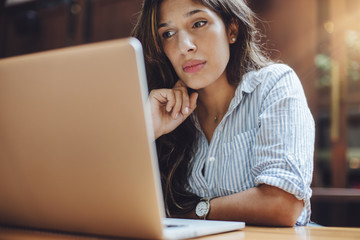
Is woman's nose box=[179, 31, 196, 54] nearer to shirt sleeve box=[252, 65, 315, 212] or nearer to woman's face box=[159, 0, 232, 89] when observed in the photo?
woman's face box=[159, 0, 232, 89]

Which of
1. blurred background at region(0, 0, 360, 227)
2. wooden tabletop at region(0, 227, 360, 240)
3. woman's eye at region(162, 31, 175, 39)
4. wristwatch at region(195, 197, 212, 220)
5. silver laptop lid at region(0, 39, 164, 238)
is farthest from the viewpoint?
blurred background at region(0, 0, 360, 227)

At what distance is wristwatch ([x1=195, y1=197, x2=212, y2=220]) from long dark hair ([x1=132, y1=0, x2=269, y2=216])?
18 centimetres

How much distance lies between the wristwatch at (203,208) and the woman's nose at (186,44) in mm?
490

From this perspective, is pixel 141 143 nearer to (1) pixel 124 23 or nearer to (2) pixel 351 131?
(2) pixel 351 131

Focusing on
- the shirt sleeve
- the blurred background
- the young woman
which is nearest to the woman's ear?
the young woman

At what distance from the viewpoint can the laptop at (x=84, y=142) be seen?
500 mm

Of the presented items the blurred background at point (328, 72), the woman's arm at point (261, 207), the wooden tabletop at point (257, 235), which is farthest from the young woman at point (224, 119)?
the blurred background at point (328, 72)

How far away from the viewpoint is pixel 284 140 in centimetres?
98

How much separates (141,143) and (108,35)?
3.25 m

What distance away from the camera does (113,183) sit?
533 millimetres

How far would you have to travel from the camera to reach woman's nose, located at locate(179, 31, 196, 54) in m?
1.22

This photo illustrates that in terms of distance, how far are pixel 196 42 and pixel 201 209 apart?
0.55 m

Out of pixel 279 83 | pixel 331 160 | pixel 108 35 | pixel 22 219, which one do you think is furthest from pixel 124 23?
pixel 22 219

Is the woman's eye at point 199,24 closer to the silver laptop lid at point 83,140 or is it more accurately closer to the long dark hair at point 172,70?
the long dark hair at point 172,70
